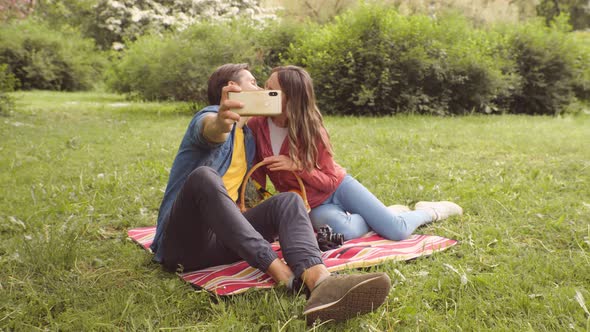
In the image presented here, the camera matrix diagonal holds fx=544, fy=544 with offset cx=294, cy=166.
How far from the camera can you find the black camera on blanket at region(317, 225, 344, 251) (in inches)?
127

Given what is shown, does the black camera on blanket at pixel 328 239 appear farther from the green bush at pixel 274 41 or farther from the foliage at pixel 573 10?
the foliage at pixel 573 10

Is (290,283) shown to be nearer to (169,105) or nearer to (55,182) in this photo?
(55,182)

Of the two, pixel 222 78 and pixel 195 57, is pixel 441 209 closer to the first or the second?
pixel 222 78

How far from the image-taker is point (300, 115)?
124 inches

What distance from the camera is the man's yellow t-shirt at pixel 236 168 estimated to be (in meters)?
3.06

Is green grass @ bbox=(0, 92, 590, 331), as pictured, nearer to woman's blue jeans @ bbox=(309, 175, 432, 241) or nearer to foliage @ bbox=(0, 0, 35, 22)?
woman's blue jeans @ bbox=(309, 175, 432, 241)

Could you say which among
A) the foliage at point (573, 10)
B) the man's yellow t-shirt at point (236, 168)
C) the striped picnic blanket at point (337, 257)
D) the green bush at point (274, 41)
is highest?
the foliage at point (573, 10)

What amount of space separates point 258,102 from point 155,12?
1891 centimetres

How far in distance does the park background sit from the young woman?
403 millimetres

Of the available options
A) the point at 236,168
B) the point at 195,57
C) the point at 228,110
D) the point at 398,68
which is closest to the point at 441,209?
the point at 236,168

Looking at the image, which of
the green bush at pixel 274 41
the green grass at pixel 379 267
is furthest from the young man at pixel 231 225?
the green bush at pixel 274 41

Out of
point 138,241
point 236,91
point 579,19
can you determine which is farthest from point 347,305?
point 579,19

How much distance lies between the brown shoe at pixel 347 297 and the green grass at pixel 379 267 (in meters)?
0.06

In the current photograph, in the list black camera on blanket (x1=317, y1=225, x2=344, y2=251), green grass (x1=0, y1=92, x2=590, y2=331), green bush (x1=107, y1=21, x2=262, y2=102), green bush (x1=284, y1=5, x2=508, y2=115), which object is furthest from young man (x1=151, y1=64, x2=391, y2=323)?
green bush (x1=107, y1=21, x2=262, y2=102)
